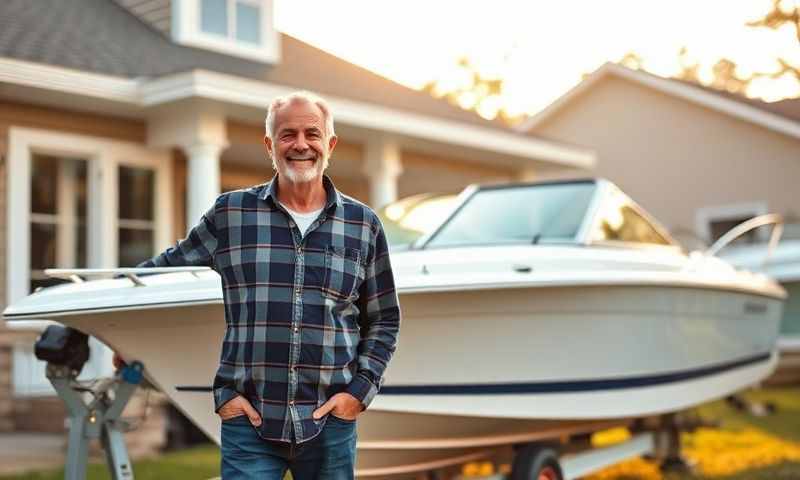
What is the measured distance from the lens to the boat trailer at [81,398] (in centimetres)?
400

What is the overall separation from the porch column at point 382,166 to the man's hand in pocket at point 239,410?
8.26 meters

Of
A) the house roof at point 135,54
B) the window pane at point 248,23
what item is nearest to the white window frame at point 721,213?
the house roof at point 135,54

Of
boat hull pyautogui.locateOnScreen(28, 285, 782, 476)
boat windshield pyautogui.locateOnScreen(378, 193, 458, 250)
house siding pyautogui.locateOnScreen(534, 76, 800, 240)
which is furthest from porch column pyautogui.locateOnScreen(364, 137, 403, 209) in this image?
house siding pyautogui.locateOnScreen(534, 76, 800, 240)

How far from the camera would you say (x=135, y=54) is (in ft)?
33.1

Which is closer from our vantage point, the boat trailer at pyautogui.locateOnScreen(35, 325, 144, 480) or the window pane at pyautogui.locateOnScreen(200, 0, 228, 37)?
the boat trailer at pyautogui.locateOnScreen(35, 325, 144, 480)

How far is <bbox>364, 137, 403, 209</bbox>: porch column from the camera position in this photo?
11.0 m

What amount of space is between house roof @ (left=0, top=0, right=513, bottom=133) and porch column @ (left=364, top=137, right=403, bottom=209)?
454 mm

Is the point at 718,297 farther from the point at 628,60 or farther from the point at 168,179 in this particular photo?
the point at 628,60

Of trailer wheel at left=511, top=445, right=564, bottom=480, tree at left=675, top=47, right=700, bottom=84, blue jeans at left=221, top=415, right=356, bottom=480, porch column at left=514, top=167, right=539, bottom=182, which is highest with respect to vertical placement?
tree at left=675, top=47, right=700, bottom=84

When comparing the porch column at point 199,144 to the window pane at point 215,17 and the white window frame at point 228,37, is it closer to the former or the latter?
the white window frame at point 228,37

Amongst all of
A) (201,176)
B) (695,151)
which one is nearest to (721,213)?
(695,151)

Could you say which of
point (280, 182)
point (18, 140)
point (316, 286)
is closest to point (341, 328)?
point (316, 286)

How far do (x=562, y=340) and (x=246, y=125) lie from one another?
571cm

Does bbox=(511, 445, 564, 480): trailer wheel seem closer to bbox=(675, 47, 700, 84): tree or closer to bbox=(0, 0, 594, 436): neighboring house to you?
bbox=(0, 0, 594, 436): neighboring house
